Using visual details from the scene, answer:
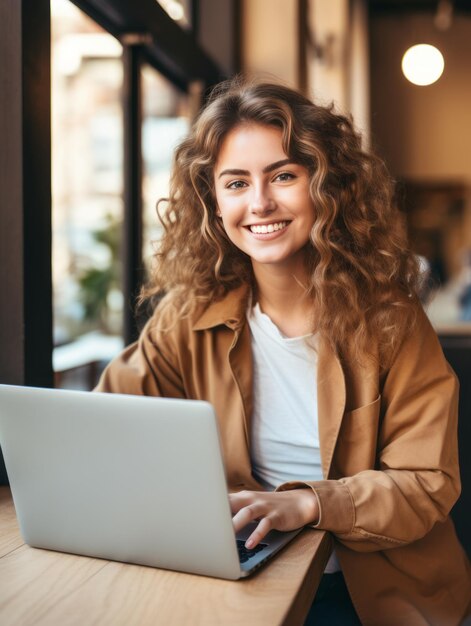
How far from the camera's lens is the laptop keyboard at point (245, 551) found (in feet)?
3.27

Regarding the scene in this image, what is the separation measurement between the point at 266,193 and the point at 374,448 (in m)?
0.52

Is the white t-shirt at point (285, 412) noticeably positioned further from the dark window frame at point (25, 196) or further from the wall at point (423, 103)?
the wall at point (423, 103)

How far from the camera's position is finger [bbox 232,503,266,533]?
1.03 m

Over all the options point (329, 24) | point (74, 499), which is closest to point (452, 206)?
point (329, 24)

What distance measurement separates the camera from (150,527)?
969 millimetres

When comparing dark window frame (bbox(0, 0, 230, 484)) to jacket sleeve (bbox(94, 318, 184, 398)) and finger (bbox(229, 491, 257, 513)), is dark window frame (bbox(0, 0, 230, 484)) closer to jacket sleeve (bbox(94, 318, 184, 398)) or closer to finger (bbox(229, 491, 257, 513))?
jacket sleeve (bbox(94, 318, 184, 398))

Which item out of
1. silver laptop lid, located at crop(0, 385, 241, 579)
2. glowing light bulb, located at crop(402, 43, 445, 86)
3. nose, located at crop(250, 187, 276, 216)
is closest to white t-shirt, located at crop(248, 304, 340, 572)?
nose, located at crop(250, 187, 276, 216)

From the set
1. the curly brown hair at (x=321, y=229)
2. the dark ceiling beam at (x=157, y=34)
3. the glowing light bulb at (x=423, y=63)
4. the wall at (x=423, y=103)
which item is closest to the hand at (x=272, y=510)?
the curly brown hair at (x=321, y=229)

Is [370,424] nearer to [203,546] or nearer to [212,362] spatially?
[212,362]

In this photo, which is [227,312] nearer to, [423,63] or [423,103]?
[423,63]

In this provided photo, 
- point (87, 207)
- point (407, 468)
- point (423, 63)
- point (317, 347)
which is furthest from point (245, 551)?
point (423, 63)

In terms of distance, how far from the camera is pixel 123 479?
959 millimetres

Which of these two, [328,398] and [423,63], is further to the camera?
[423,63]

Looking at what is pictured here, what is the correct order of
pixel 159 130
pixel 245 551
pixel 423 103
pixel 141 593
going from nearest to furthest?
pixel 141 593 → pixel 245 551 → pixel 159 130 → pixel 423 103
